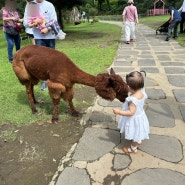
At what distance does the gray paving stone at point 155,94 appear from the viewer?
17.5ft

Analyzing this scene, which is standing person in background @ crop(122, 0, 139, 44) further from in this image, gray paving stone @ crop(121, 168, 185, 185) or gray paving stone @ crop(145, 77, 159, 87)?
gray paving stone @ crop(121, 168, 185, 185)

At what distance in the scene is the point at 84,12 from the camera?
39344 mm

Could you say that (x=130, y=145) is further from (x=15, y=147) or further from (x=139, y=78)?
(x=15, y=147)

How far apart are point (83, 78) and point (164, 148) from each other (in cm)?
154

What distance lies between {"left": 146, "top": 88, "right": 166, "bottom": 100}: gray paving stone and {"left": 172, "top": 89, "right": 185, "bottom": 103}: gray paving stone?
0.25 meters

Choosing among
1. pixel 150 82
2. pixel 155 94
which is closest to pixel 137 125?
pixel 155 94

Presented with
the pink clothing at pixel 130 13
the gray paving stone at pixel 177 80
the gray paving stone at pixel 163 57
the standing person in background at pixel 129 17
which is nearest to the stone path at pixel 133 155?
the gray paving stone at pixel 177 80

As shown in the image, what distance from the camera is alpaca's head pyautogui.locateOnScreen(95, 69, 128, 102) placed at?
350cm

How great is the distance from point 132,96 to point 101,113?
146 cm

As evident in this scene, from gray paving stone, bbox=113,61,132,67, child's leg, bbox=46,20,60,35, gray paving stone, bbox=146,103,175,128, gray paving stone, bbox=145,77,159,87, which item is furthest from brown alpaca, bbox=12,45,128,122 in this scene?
gray paving stone, bbox=113,61,132,67

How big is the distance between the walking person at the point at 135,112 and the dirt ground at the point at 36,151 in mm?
909

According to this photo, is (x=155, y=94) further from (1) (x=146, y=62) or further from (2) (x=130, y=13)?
(2) (x=130, y=13)

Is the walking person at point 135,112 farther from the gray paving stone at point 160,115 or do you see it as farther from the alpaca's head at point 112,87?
the gray paving stone at point 160,115

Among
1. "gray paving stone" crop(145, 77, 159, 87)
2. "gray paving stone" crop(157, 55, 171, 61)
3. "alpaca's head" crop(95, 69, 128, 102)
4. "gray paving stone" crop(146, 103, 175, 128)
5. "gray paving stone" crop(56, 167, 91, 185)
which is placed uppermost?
"alpaca's head" crop(95, 69, 128, 102)
